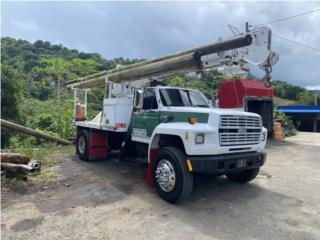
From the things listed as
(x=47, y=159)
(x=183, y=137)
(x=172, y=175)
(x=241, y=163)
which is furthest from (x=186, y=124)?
(x=47, y=159)

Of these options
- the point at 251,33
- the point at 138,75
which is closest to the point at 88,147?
the point at 138,75

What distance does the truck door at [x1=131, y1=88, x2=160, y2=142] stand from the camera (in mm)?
6379

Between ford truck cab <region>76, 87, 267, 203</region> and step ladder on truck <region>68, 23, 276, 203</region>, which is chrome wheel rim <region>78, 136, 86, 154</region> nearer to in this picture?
step ladder on truck <region>68, 23, 276, 203</region>

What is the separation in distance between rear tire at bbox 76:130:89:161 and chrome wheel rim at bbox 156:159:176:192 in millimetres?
4111

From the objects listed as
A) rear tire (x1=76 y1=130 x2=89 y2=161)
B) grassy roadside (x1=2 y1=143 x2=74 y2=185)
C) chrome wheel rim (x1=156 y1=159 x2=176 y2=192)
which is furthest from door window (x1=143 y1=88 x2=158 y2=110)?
rear tire (x1=76 y1=130 x2=89 y2=161)

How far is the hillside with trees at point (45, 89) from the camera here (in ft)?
39.5

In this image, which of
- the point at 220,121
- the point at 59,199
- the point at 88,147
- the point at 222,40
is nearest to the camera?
the point at 220,121

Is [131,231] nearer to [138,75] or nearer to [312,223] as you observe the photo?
[312,223]

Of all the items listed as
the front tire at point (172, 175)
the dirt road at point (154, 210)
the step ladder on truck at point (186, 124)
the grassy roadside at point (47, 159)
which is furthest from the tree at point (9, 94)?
the front tire at point (172, 175)

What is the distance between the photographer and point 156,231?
4.24 metres

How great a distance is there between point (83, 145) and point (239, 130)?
18.4 ft

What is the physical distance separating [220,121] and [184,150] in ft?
2.83

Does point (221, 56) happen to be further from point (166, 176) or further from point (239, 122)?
point (166, 176)

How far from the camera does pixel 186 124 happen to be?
536 centimetres
